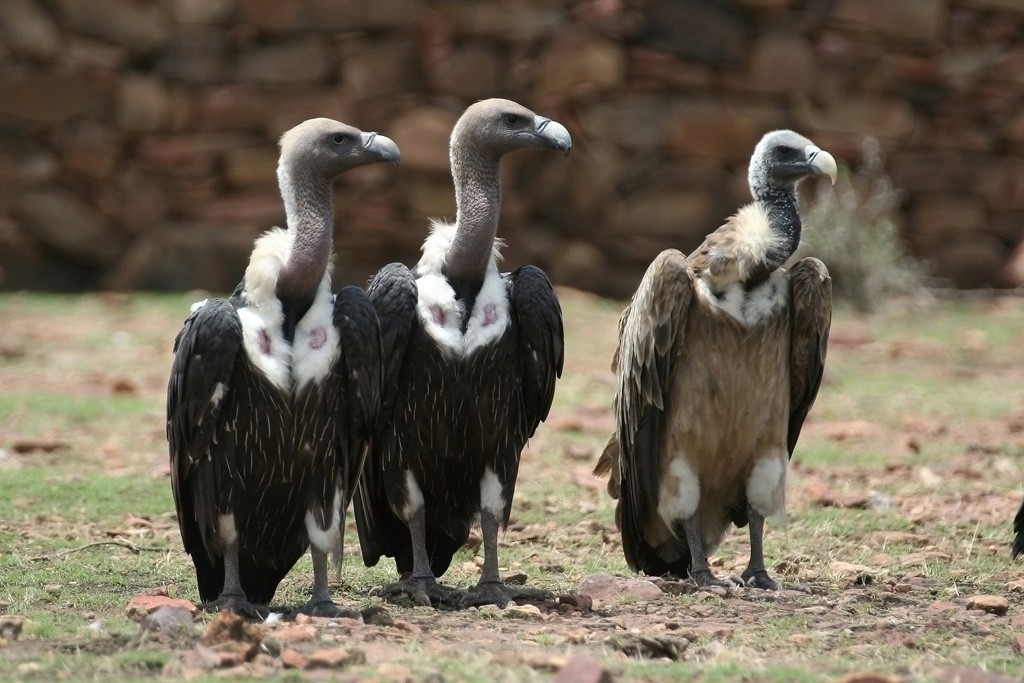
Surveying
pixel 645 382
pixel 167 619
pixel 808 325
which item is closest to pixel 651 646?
pixel 167 619

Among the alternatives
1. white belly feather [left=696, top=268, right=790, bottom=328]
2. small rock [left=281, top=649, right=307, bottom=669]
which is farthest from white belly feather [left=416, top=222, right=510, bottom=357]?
small rock [left=281, top=649, right=307, bottom=669]

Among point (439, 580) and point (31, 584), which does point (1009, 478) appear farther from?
point (31, 584)

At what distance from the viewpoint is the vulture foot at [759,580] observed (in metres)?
6.02

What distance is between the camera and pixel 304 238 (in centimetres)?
548

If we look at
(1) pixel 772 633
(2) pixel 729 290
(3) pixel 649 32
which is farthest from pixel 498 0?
(1) pixel 772 633

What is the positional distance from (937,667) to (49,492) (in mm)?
4467

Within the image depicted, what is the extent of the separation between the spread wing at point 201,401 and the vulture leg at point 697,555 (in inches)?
72.1

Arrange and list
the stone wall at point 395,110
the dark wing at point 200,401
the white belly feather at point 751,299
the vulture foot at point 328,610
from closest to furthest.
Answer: the dark wing at point 200,401, the vulture foot at point 328,610, the white belly feather at point 751,299, the stone wall at point 395,110

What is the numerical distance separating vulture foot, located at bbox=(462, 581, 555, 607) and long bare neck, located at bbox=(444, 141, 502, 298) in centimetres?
105

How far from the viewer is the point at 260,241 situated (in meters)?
5.60

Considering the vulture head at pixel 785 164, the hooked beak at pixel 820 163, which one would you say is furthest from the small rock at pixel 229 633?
the hooked beak at pixel 820 163

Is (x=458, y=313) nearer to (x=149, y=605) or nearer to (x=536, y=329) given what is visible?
(x=536, y=329)

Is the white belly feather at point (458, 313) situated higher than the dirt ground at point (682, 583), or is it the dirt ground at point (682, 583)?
the white belly feather at point (458, 313)

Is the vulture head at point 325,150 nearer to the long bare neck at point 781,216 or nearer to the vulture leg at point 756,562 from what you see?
the long bare neck at point 781,216
